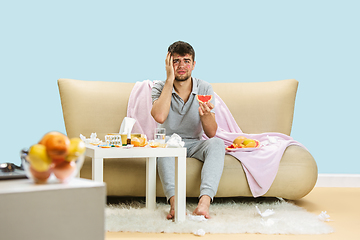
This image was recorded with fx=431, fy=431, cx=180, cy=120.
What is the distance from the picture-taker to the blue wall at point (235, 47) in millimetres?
3520

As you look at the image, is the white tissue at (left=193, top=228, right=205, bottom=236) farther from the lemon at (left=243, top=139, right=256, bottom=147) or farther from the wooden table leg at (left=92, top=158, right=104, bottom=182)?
the lemon at (left=243, top=139, right=256, bottom=147)

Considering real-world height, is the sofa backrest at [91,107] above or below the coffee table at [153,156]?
above

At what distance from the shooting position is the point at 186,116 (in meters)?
2.81

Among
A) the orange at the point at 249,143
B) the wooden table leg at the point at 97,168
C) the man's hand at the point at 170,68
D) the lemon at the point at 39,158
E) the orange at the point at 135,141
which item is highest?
the man's hand at the point at 170,68

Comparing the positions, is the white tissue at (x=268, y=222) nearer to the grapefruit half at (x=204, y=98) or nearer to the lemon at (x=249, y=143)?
the lemon at (x=249, y=143)

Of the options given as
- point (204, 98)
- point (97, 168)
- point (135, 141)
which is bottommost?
point (97, 168)

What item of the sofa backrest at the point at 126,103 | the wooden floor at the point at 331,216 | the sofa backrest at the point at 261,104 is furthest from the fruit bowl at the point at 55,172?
the sofa backrest at the point at 261,104

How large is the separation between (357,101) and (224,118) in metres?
1.33

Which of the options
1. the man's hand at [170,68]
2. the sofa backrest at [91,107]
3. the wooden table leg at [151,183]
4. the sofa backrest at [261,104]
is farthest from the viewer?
the sofa backrest at [261,104]

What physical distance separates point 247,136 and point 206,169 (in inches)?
31.7

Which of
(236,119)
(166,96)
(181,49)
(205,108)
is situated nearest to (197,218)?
(205,108)

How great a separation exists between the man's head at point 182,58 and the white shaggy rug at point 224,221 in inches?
32.9

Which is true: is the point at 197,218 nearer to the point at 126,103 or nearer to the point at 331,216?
the point at 331,216

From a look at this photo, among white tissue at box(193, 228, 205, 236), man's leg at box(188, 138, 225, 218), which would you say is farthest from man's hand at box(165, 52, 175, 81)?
white tissue at box(193, 228, 205, 236)
